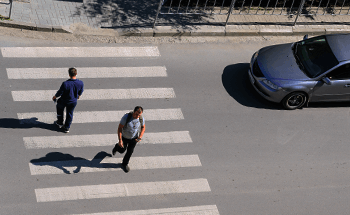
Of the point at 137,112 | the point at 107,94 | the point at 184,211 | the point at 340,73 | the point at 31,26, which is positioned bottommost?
the point at 184,211

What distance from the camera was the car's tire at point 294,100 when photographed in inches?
428

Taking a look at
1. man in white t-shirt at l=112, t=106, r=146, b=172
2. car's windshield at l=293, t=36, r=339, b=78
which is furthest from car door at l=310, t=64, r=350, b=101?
man in white t-shirt at l=112, t=106, r=146, b=172

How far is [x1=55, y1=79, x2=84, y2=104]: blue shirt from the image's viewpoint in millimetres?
8633

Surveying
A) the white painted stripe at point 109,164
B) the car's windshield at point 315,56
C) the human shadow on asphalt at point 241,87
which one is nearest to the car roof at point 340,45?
Answer: the car's windshield at point 315,56

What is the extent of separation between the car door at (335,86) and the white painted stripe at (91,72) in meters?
3.95

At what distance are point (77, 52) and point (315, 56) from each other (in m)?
6.25

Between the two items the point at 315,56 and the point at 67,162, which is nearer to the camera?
the point at 67,162

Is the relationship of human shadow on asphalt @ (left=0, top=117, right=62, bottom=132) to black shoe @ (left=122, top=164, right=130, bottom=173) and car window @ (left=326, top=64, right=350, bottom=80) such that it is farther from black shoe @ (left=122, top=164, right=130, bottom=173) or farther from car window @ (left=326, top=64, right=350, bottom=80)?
car window @ (left=326, top=64, right=350, bottom=80)

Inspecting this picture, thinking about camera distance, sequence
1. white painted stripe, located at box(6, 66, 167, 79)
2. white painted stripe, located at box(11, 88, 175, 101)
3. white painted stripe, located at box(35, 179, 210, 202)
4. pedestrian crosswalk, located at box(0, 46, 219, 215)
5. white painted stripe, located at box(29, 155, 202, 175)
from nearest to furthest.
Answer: white painted stripe, located at box(35, 179, 210, 202) < pedestrian crosswalk, located at box(0, 46, 219, 215) < white painted stripe, located at box(29, 155, 202, 175) < white painted stripe, located at box(11, 88, 175, 101) < white painted stripe, located at box(6, 66, 167, 79)

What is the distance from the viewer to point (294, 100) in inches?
436

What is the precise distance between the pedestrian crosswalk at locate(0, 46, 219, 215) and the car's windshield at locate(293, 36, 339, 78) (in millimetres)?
3493

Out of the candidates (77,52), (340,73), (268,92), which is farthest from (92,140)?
(340,73)

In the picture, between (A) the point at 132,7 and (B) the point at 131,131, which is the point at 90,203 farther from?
(A) the point at 132,7

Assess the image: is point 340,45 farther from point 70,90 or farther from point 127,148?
point 70,90
